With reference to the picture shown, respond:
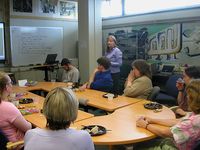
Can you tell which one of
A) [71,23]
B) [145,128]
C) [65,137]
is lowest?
[145,128]

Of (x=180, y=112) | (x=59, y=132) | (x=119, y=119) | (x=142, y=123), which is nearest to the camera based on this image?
(x=59, y=132)

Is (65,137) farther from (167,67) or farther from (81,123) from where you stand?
(167,67)

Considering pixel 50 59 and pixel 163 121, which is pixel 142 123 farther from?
pixel 50 59

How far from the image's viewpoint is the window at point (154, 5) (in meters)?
4.97

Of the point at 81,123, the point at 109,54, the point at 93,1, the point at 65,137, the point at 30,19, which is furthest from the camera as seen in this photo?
the point at 30,19

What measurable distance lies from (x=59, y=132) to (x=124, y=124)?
3.50 ft

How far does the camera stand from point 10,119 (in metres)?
2.18

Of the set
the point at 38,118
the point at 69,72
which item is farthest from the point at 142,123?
the point at 69,72

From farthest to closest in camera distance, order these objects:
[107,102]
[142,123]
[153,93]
A: [153,93], [107,102], [142,123]

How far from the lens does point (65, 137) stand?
1.42m

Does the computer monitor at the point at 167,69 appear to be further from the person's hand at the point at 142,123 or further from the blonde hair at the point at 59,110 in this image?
the blonde hair at the point at 59,110

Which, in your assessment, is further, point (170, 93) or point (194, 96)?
point (170, 93)

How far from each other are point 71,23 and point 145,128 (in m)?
5.61

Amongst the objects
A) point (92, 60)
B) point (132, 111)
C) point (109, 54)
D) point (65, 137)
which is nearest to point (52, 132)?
point (65, 137)
